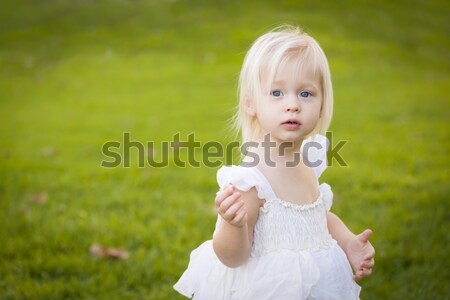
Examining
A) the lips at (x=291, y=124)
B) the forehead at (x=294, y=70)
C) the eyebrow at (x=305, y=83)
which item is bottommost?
the lips at (x=291, y=124)

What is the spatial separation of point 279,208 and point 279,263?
0.65 ft

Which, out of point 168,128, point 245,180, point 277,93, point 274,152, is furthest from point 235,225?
point 168,128

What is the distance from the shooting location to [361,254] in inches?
81.4

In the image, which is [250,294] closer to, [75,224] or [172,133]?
[75,224]

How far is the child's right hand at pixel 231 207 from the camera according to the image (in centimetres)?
168

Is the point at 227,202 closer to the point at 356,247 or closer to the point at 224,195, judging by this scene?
the point at 224,195

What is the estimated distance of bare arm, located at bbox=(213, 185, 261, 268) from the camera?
66.4 inches

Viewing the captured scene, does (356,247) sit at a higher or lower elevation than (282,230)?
lower

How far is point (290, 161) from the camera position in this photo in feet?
6.66

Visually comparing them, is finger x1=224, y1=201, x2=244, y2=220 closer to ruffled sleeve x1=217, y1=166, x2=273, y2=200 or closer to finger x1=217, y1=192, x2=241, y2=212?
finger x1=217, y1=192, x2=241, y2=212

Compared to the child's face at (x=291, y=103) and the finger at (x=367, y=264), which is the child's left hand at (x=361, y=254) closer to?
the finger at (x=367, y=264)

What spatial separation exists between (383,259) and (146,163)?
9.44 feet

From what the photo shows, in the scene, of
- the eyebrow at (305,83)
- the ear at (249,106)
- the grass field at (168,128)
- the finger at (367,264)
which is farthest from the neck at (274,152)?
the grass field at (168,128)

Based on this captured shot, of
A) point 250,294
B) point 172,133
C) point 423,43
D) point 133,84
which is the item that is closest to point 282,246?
point 250,294
